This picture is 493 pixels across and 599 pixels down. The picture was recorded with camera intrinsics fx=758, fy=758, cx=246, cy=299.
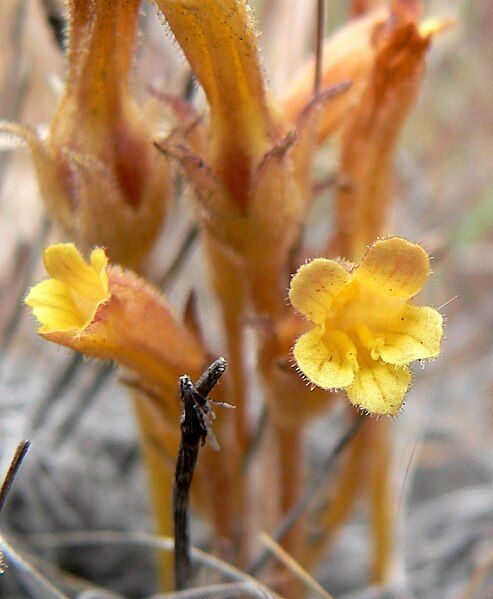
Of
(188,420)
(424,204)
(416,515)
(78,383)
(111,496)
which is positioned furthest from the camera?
(424,204)

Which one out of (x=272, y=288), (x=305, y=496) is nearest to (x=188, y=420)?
(x=272, y=288)

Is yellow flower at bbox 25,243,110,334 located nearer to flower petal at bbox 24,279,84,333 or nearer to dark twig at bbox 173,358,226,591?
flower petal at bbox 24,279,84,333

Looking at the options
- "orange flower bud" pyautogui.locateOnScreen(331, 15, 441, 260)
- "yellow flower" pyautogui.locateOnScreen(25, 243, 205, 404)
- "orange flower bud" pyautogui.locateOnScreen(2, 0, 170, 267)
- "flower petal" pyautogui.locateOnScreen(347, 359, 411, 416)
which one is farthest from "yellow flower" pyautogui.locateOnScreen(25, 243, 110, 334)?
"orange flower bud" pyautogui.locateOnScreen(331, 15, 441, 260)

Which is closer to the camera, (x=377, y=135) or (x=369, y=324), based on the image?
(x=369, y=324)

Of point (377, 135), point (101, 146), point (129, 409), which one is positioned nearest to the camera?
point (101, 146)

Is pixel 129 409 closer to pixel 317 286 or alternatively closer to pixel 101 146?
pixel 101 146

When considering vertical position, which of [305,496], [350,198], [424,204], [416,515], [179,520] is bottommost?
[179,520]

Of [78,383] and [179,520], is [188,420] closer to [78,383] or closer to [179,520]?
[179,520]

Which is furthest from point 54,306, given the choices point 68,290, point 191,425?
point 191,425
